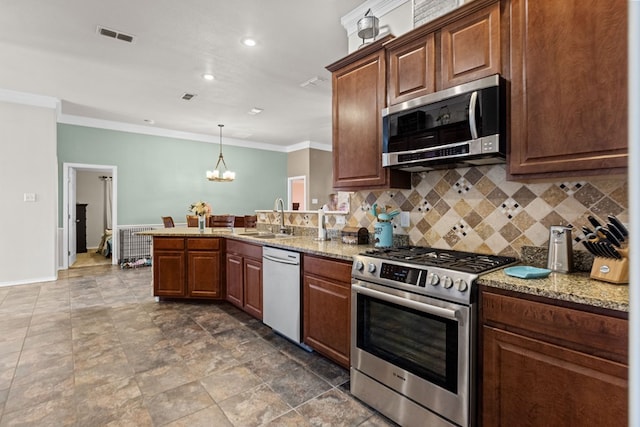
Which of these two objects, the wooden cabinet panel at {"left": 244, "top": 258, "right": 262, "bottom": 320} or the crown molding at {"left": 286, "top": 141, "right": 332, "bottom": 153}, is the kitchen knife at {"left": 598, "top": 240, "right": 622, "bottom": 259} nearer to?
the wooden cabinet panel at {"left": 244, "top": 258, "right": 262, "bottom": 320}

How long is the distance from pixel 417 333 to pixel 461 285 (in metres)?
0.39

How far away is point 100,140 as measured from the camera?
6.49 meters

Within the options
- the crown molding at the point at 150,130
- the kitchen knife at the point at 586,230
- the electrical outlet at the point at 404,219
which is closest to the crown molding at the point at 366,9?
the electrical outlet at the point at 404,219

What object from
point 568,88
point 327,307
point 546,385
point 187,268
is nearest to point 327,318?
point 327,307

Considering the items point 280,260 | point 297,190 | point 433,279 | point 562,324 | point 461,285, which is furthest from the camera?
point 297,190

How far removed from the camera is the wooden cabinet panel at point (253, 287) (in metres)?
3.17

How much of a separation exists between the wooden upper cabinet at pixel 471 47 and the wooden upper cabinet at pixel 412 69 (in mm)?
77

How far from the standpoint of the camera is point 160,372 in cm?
237

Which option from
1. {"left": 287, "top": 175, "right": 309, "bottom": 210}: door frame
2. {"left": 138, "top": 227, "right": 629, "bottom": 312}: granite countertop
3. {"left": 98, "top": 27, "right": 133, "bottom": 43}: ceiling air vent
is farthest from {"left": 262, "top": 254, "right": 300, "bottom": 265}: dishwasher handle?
{"left": 287, "top": 175, "right": 309, "bottom": 210}: door frame

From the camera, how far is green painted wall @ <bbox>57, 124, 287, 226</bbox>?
21.0 feet

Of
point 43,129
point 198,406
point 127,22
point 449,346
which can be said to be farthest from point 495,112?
point 43,129

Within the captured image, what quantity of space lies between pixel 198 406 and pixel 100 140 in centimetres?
631

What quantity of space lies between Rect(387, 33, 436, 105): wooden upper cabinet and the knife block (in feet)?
4.22

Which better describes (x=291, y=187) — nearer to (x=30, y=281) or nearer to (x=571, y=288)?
(x=30, y=281)
